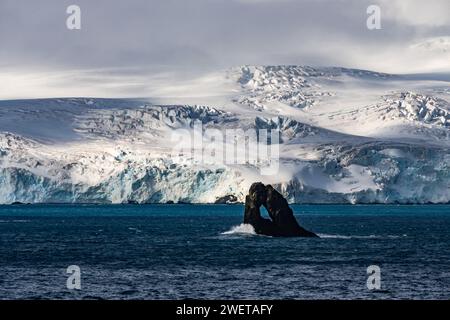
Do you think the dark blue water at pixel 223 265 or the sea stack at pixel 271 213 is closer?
the dark blue water at pixel 223 265

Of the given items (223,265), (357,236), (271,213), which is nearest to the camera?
(223,265)

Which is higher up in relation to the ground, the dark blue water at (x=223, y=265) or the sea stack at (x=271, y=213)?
the sea stack at (x=271, y=213)

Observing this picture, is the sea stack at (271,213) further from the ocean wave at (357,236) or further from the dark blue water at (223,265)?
the ocean wave at (357,236)

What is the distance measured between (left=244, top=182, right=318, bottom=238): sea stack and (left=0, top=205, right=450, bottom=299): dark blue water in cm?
247

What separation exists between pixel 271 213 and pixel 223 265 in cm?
2625

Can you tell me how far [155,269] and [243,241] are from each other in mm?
27995

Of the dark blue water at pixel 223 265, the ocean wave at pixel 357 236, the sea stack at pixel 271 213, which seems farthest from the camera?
the ocean wave at pixel 357 236

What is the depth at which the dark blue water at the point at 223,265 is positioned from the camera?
58188mm

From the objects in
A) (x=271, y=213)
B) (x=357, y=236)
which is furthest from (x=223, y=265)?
(x=357, y=236)

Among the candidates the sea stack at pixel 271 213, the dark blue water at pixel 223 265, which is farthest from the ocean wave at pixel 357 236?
the sea stack at pixel 271 213

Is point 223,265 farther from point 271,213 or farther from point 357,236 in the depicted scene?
point 357,236

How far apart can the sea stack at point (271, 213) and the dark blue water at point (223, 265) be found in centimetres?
247

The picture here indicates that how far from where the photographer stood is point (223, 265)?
7388 cm
